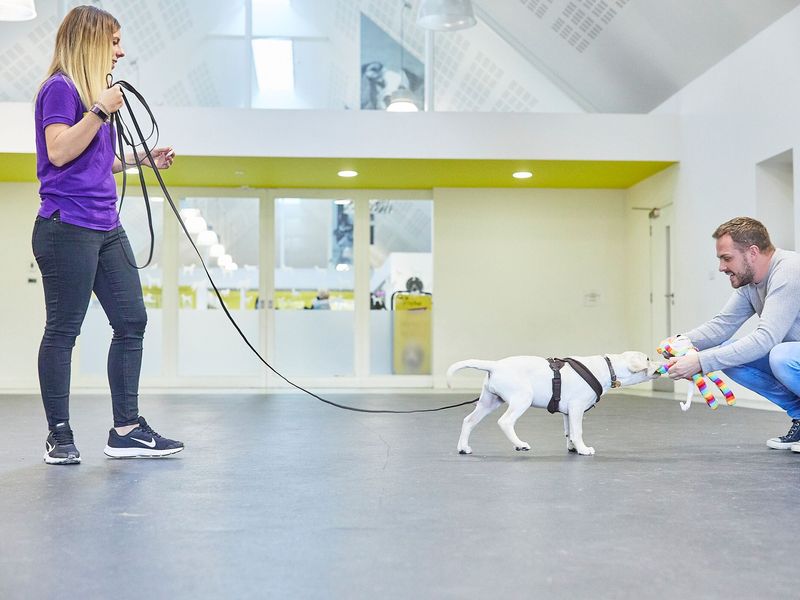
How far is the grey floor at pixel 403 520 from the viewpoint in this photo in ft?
5.26

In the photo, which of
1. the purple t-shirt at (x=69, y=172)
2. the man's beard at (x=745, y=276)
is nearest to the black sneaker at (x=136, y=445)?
the purple t-shirt at (x=69, y=172)

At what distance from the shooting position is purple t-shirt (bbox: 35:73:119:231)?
290 centimetres

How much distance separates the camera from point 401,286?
369 inches

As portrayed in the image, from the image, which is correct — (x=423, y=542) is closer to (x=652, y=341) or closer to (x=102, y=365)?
(x=652, y=341)

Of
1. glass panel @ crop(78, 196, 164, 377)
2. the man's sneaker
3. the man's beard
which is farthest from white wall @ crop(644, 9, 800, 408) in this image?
glass panel @ crop(78, 196, 164, 377)

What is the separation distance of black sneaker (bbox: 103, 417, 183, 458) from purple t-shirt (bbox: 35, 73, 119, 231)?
0.76 m

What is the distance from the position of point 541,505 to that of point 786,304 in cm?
144

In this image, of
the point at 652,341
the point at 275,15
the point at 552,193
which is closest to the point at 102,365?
the point at 275,15

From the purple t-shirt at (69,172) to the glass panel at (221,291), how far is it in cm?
636

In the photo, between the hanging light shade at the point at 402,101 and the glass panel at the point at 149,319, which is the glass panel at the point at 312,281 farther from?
the hanging light shade at the point at 402,101

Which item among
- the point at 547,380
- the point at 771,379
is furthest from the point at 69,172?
the point at 771,379

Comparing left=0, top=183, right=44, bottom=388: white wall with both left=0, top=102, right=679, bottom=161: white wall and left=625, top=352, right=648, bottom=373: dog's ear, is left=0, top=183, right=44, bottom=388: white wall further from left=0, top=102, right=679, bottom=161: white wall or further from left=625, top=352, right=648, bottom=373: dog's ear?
left=625, top=352, right=648, bottom=373: dog's ear

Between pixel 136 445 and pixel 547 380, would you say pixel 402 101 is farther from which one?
pixel 136 445

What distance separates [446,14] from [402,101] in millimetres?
1045
